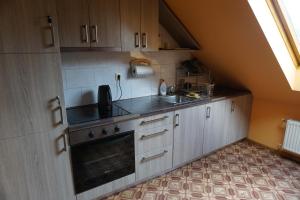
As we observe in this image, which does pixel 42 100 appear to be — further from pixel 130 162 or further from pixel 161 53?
pixel 161 53

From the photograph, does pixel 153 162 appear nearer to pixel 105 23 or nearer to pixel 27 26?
pixel 105 23

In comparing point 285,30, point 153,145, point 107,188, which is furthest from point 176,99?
point 285,30

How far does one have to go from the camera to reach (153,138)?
221 centimetres

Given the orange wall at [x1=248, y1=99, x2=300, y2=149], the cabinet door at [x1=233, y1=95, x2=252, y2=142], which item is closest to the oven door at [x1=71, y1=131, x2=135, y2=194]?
the cabinet door at [x1=233, y1=95, x2=252, y2=142]

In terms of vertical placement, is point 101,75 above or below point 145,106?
above

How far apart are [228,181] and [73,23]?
7.48ft

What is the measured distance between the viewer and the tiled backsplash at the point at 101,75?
219cm

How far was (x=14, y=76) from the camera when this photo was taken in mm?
1388

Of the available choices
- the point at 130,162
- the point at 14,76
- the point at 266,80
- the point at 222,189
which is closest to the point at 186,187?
the point at 222,189

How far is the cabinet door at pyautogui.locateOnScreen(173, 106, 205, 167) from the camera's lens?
7.83 ft

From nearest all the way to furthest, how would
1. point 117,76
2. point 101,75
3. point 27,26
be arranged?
point 27,26 < point 101,75 < point 117,76

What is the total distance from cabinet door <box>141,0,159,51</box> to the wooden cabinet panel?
974 mm

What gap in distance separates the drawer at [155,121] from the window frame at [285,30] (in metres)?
1.43

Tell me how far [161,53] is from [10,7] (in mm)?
1814
